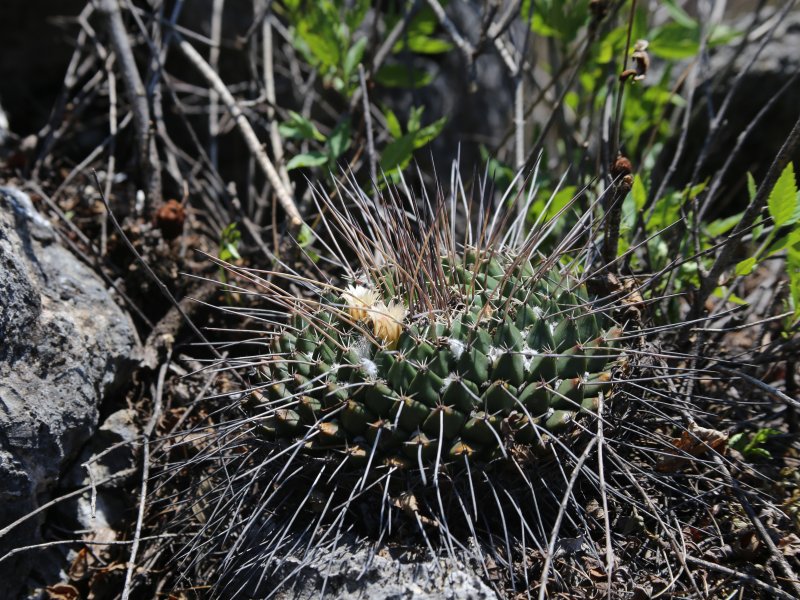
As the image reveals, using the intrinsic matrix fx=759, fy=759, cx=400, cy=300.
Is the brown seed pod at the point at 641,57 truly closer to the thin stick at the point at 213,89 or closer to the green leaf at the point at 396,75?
the green leaf at the point at 396,75

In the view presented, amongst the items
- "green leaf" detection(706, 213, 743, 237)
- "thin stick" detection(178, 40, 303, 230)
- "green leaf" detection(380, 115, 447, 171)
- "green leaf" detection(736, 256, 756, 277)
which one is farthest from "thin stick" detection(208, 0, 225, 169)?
"green leaf" detection(736, 256, 756, 277)

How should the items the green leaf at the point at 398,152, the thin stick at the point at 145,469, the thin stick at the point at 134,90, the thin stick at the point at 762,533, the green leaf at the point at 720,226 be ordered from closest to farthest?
the thin stick at the point at 762,533 < the thin stick at the point at 145,469 < the green leaf at the point at 720,226 < the green leaf at the point at 398,152 < the thin stick at the point at 134,90

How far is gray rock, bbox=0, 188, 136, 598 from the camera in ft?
6.88

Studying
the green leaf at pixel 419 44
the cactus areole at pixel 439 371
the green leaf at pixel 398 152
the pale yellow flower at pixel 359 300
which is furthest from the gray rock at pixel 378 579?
the green leaf at pixel 419 44

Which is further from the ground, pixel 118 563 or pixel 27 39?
pixel 27 39

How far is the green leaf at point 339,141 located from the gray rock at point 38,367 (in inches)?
42.0

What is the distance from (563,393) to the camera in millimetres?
1890

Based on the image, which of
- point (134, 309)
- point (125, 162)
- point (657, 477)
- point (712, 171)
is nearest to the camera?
point (657, 477)

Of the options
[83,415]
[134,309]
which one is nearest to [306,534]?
[83,415]

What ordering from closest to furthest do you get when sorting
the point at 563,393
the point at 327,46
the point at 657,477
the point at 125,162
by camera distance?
the point at 563,393 < the point at 657,477 < the point at 327,46 < the point at 125,162

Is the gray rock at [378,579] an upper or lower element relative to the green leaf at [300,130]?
lower

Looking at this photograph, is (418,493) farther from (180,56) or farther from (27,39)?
(27,39)

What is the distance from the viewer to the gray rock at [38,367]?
6.88ft

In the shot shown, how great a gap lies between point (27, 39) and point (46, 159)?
1087mm
